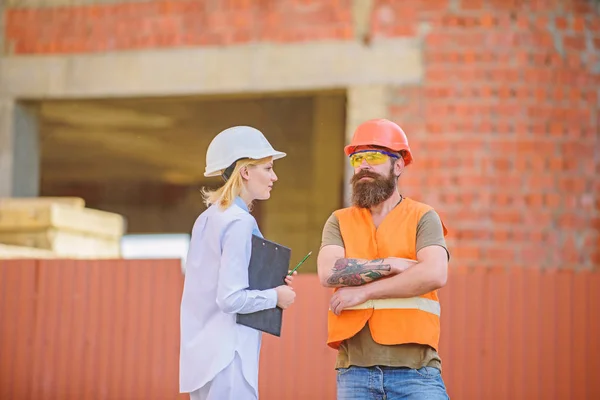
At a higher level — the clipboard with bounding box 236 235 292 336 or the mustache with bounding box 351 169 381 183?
the mustache with bounding box 351 169 381 183

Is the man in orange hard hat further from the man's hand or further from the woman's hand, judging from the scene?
the woman's hand

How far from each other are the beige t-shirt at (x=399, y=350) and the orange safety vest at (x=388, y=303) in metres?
0.03

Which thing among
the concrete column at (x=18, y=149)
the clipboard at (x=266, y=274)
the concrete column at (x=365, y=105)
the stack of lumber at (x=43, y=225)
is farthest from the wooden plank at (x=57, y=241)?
the clipboard at (x=266, y=274)

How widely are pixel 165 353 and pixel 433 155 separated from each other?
141 inches

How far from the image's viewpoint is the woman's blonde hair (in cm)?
401

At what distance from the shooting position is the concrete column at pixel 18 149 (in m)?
11.2

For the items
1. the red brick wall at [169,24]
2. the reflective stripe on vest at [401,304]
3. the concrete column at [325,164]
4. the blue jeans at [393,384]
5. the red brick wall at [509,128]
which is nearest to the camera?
the blue jeans at [393,384]

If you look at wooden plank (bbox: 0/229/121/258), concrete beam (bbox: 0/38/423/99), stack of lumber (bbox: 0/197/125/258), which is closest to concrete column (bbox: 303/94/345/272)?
concrete beam (bbox: 0/38/423/99)

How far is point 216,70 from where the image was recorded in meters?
10.7

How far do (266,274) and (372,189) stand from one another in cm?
58

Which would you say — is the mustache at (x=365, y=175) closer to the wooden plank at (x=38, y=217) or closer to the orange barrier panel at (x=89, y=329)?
the orange barrier panel at (x=89, y=329)

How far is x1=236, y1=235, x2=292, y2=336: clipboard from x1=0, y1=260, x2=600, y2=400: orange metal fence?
3.82 m

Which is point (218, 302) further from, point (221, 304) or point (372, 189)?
point (372, 189)

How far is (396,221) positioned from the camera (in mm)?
4008
